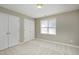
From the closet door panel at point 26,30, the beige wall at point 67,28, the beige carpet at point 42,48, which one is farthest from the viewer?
the beige wall at point 67,28

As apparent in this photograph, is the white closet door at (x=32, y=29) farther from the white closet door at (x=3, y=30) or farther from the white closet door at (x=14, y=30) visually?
the white closet door at (x=3, y=30)

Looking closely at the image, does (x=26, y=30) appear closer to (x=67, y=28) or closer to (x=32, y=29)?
(x=32, y=29)

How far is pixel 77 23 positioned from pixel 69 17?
1.31ft

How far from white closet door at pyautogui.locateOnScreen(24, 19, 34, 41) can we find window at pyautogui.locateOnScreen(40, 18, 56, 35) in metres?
0.37

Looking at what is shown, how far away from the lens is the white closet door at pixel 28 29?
2.92 meters

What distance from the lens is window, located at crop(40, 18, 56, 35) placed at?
2884 millimetres

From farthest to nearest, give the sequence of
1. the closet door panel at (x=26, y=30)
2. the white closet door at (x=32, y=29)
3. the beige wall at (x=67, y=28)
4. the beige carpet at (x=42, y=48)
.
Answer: the beige wall at (x=67, y=28)
the white closet door at (x=32, y=29)
the closet door panel at (x=26, y=30)
the beige carpet at (x=42, y=48)

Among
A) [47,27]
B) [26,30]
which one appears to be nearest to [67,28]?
[47,27]

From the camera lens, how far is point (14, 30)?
108 inches

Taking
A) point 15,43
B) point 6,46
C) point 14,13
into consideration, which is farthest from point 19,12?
point 6,46

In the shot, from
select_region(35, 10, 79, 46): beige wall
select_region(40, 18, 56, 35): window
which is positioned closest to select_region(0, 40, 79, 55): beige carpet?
select_region(35, 10, 79, 46): beige wall

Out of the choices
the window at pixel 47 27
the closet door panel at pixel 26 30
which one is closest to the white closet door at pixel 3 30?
the closet door panel at pixel 26 30

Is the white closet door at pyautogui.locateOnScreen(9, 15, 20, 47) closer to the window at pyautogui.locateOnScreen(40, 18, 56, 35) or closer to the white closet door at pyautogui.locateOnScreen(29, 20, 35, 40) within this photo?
the white closet door at pyautogui.locateOnScreen(29, 20, 35, 40)

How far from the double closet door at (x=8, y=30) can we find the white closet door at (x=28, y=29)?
11.5 inches
